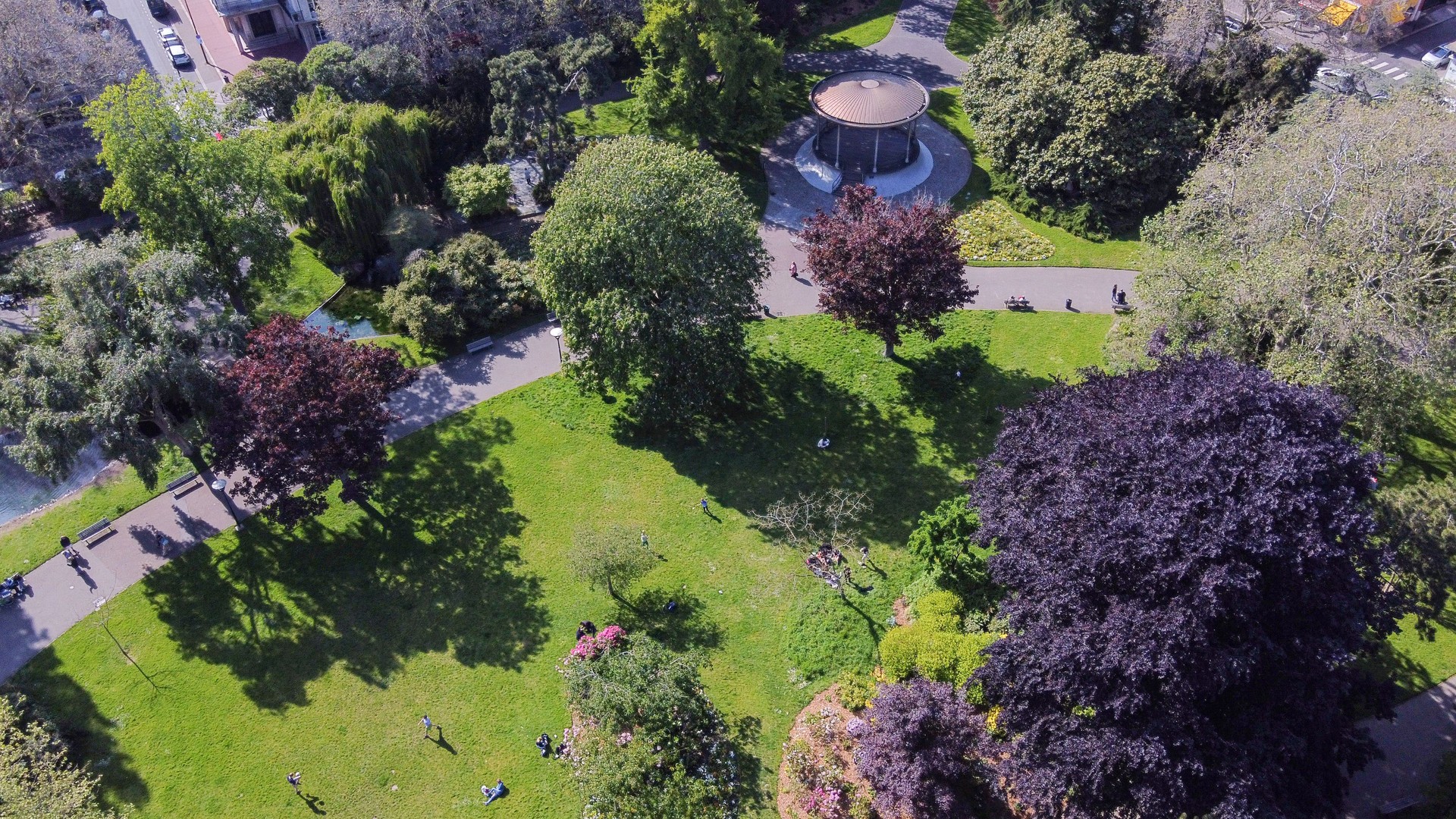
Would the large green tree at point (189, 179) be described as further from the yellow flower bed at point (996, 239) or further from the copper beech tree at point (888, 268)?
the yellow flower bed at point (996, 239)

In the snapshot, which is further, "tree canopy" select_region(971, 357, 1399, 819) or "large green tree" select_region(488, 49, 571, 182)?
"large green tree" select_region(488, 49, 571, 182)

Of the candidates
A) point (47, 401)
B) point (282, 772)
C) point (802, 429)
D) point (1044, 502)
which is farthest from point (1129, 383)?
point (47, 401)

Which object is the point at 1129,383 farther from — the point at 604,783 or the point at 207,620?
the point at 207,620

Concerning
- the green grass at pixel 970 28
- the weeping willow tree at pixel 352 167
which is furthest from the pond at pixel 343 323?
the green grass at pixel 970 28

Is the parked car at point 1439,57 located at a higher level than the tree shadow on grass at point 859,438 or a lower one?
higher

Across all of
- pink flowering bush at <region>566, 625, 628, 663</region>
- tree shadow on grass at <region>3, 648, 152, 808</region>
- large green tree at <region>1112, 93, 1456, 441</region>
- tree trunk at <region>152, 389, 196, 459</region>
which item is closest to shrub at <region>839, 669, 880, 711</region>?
pink flowering bush at <region>566, 625, 628, 663</region>

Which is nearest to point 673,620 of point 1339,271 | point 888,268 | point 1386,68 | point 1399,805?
point 888,268

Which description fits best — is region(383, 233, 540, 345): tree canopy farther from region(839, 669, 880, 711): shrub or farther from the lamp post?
region(839, 669, 880, 711): shrub

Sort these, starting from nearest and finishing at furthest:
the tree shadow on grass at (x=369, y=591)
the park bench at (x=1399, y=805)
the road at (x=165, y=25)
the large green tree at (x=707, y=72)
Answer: the park bench at (x=1399, y=805), the tree shadow on grass at (x=369, y=591), the large green tree at (x=707, y=72), the road at (x=165, y=25)
